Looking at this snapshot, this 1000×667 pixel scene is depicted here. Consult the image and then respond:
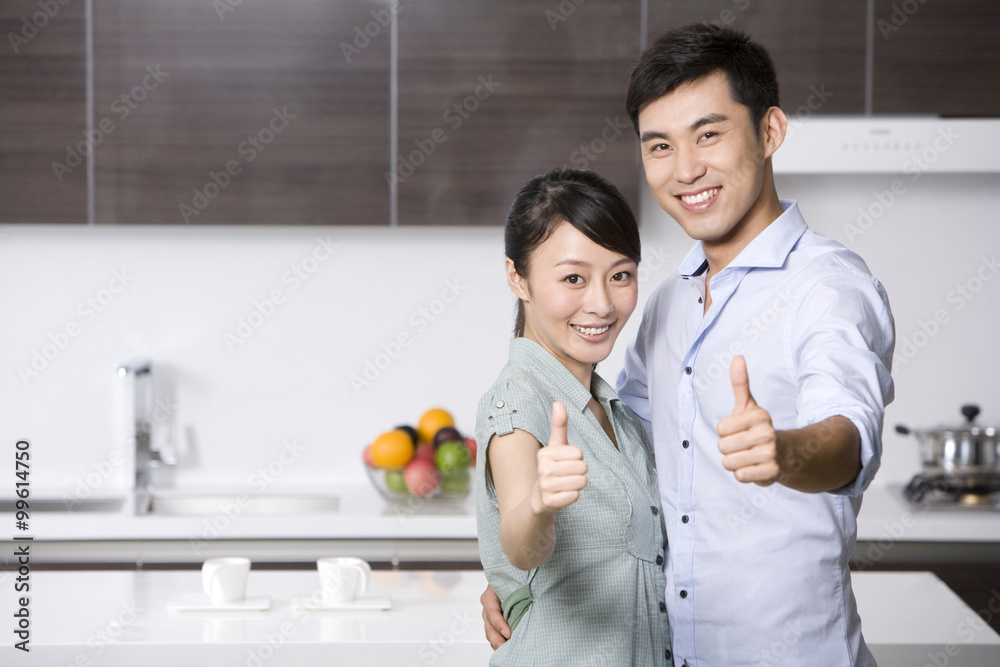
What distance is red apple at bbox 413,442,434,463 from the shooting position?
8.46 feet

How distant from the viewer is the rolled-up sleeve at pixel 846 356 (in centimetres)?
97

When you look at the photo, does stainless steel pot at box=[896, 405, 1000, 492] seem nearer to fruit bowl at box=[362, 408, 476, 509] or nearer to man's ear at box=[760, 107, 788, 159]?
fruit bowl at box=[362, 408, 476, 509]

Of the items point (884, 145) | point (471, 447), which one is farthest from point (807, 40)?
point (471, 447)

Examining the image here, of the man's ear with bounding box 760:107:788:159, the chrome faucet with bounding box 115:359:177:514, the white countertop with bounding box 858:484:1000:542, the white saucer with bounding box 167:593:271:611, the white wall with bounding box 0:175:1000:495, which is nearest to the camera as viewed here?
the man's ear with bounding box 760:107:788:159

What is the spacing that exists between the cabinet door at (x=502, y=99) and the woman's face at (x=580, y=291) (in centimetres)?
139

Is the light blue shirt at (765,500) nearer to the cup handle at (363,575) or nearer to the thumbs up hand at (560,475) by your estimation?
the thumbs up hand at (560,475)

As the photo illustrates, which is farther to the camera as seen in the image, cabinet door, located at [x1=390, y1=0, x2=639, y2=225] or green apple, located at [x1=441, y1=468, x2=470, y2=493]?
cabinet door, located at [x1=390, y1=0, x2=639, y2=225]

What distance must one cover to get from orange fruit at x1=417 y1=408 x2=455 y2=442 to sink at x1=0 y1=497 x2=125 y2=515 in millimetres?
914

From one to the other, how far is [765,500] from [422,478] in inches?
55.8

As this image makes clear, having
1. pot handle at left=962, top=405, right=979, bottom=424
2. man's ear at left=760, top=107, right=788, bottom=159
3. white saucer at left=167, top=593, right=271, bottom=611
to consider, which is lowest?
white saucer at left=167, top=593, right=271, bottom=611

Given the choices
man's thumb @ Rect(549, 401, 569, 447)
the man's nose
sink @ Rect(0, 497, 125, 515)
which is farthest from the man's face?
sink @ Rect(0, 497, 125, 515)

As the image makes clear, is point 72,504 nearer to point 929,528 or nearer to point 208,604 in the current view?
point 208,604

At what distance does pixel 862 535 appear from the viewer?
7.96ft

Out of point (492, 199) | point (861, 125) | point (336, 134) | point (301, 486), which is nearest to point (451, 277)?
point (492, 199)
